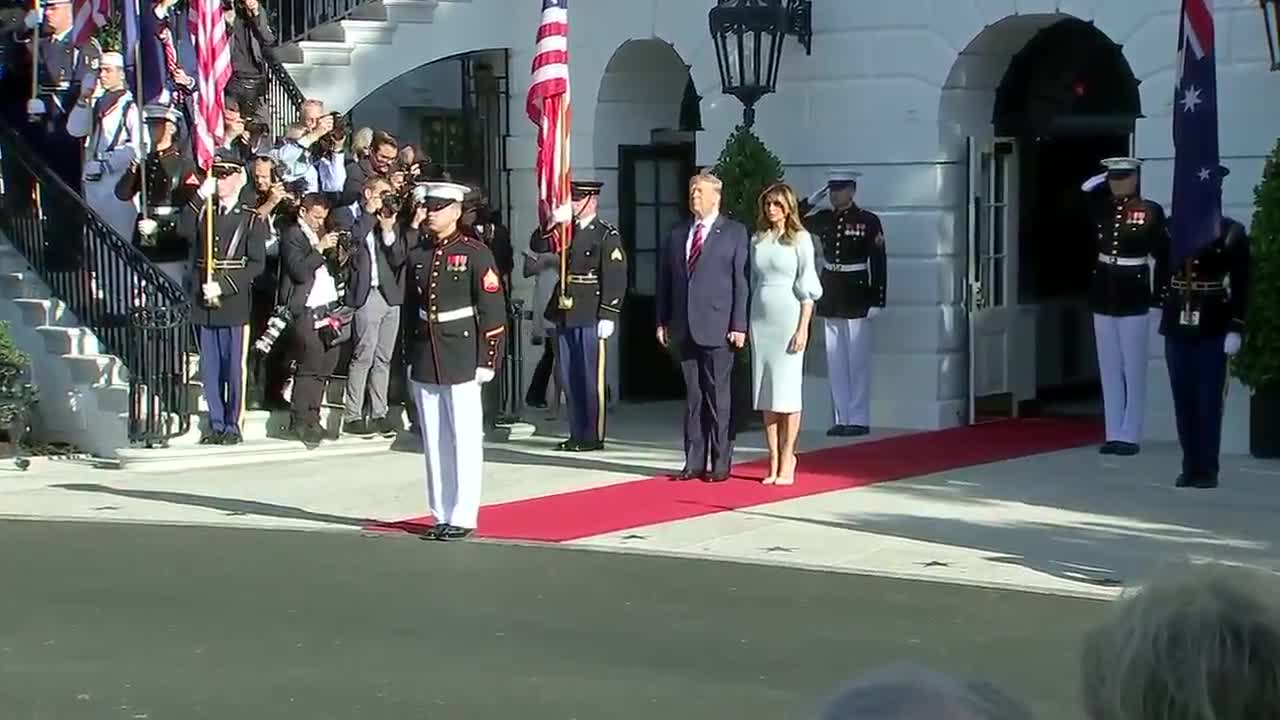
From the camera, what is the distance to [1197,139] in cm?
1278

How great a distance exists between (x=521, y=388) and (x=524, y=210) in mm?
2379

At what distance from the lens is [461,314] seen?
1098 centimetres

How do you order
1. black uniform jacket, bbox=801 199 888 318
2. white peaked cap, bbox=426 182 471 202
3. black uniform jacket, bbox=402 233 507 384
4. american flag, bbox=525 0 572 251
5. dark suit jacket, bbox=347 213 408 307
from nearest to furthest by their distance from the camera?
black uniform jacket, bbox=402 233 507 384
white peaked cap, bbox=426 182 471 202
american flag, bbox=525 0 572 251
dark suit jacket, bbox=347 213 408 307
black uniform jacket, bbox=801 199 888 318

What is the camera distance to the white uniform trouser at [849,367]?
16156 millimetres

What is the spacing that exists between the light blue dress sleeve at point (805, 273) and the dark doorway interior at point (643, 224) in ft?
19.2

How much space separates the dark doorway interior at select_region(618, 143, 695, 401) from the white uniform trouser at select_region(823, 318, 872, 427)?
2.94m

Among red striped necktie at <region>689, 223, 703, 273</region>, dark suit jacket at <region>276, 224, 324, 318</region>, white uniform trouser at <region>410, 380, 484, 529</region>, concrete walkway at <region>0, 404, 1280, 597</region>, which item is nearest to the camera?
concrete walkway at <region>0, 404, 1280, 597</region>

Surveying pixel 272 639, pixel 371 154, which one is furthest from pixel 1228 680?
pixel 371 154

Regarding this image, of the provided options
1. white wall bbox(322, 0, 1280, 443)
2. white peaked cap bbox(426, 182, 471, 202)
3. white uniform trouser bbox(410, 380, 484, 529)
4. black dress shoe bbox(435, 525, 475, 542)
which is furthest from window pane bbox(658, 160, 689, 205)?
black dress shoe bbox(435, 525, 475, 542)

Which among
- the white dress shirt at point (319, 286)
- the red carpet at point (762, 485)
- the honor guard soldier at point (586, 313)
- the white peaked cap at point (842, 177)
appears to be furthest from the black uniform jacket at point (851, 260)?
the white dress shirt at point (319, 286)

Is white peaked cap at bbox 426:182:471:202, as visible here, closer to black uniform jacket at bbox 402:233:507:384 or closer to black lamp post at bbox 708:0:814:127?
black uniform jacket at bbox 402:233:507:384

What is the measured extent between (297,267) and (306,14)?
6.05 m

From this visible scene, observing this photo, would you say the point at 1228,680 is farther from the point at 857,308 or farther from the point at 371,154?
the point at 371,154

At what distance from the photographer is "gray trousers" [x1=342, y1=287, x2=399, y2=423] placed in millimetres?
15391
